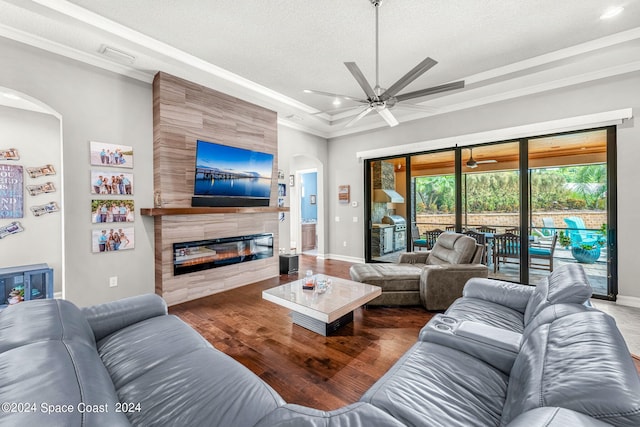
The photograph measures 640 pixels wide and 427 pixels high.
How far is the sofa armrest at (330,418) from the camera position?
968mm

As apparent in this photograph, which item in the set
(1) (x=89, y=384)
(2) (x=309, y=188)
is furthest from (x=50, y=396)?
(2) (x=309, y=188)

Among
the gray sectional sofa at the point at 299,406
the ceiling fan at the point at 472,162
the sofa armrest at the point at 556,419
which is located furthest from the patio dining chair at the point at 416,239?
the sofa armrest at the point at 556,419

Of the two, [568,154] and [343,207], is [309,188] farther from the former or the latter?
[568,154]

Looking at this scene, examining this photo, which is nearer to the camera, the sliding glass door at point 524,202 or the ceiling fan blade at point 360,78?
the ceiling fan blade at point 360,78

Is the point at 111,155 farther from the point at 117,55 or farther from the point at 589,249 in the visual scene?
the point at 589,249

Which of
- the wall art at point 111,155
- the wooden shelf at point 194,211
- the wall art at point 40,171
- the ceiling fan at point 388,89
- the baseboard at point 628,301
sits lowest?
the baseboard at point 628,301

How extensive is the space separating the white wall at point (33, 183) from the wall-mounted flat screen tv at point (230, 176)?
179 cm

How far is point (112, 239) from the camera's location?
3.42m

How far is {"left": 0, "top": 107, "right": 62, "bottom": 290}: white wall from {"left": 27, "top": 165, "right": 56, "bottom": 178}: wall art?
1.6 inches

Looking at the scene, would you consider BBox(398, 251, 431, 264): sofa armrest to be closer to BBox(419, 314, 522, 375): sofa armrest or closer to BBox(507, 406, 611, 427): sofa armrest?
BBox(419, 314, 522, 375): sofa armrest

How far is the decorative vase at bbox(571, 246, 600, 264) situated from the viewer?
12.6 ft

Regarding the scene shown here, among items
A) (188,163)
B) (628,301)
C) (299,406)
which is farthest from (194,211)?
(628,301)

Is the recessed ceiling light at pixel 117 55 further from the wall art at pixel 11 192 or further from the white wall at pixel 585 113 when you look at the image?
the white wall at pixel 585 113

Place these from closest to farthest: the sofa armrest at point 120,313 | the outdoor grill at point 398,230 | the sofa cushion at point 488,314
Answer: the sofa armrest at point 120,313, the sofa cushion at point 488,314, the outdoor grill at point 398,230
